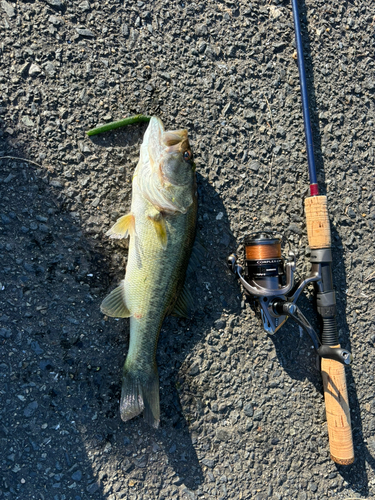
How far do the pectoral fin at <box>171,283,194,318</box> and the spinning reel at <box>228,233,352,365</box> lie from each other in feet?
1.40

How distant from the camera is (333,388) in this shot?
2.88 m

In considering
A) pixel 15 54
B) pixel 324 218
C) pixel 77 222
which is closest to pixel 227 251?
pixel 324 218

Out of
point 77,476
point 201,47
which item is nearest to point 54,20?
point 201,47

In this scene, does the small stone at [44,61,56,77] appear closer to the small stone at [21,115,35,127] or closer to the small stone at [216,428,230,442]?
the small stone at [21,115,35,127]

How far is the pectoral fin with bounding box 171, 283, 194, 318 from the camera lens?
268 cm

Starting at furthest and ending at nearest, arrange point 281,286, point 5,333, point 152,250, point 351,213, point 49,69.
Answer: point 351,213
point 281,286
point 49,69
point 5,333
point 152,250

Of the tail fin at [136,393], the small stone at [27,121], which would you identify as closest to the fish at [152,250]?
the tail fin at [136,393]

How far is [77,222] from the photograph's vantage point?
8.82 feet

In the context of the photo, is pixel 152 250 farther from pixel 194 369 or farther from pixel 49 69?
pixel 49 69

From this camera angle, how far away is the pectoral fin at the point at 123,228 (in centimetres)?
255

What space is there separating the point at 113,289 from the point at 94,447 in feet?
3.95

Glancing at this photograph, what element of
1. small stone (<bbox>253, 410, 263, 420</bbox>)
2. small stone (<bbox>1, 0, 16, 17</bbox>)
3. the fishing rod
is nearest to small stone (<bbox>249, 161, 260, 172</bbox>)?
the fishing rod

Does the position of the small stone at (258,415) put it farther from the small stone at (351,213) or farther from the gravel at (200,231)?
the small stone at (351,213)

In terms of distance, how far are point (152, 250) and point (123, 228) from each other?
300 millimetres
